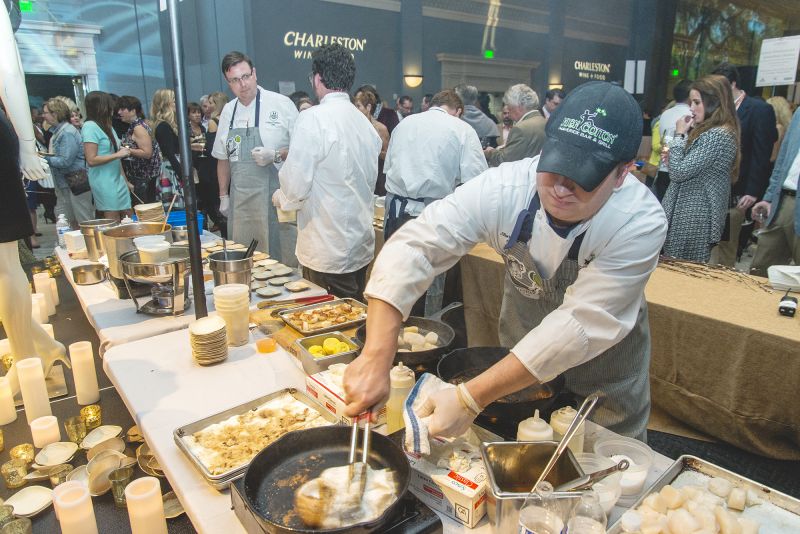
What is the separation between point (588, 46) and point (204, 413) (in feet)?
47.5

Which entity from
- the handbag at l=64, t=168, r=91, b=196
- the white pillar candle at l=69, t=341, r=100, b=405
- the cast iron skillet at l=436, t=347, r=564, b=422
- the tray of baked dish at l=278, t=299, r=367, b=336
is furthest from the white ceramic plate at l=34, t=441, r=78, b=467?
the handbag at l=64, t=168, r=91, b=196

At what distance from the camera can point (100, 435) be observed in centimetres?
161

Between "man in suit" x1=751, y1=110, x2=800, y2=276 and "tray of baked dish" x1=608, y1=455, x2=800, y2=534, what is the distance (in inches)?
107

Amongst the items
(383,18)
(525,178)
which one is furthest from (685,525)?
(383,18)

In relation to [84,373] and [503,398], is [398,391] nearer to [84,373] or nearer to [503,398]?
[503,398]

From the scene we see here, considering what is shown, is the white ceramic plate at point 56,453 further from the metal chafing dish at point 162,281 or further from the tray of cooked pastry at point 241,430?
the metal chafing dish at point 162,281

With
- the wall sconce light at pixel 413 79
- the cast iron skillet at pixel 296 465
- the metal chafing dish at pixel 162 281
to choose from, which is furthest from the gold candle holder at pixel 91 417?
the wall sconce light at pixel 413 79

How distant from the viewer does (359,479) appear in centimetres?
98

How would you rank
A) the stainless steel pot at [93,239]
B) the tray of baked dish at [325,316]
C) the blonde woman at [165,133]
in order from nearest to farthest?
the tray of baked dish at [325,316] < the stainless steel pot at [93,239] < the blonde woman at [165,133]

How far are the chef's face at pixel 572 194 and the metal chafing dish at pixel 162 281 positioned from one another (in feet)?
4.89

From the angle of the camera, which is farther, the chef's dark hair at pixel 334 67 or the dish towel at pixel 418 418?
the chef's dark hair at pixel 334 67

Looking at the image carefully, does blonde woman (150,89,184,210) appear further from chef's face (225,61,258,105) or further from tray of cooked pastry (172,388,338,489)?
tray of cooked pastry (172,388,338,489)

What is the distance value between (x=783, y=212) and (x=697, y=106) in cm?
95

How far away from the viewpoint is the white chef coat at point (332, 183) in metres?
2.73
